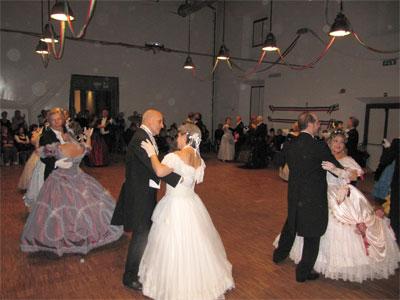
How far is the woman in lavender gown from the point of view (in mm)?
3471

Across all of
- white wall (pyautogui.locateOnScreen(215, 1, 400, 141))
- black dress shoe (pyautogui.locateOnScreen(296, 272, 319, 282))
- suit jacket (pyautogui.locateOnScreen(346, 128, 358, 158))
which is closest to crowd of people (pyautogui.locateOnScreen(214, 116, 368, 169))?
suit jacket (pyautogui.locateOnScreen(346, 128, 358, 158))

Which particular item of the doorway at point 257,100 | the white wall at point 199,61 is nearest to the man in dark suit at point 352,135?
the white wall at point 199,61

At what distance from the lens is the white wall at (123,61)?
36.7ft

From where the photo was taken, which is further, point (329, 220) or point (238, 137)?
point (238, 137)

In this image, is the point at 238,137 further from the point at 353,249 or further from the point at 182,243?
the point at 182,243

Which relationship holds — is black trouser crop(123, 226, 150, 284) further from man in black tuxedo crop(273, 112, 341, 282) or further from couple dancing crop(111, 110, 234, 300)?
man in black tuxedo crop(273, 112, 341, 282)

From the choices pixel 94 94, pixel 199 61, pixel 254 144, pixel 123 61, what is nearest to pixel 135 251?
pixel 254 144

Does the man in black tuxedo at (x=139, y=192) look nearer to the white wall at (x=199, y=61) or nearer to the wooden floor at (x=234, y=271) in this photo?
the wooden floor at (x=234, y=271)

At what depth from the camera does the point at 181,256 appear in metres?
2.55

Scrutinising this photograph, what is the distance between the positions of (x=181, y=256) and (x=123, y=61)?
11.8 meters

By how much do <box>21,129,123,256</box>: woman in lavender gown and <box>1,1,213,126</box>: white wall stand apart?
29.3 feet

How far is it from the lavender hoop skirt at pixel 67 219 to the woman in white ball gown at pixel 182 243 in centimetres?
112

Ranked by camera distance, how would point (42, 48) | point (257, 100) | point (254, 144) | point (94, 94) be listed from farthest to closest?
point (257, 100)
point (94, 94)
point (254, 144)
point (42, 48)

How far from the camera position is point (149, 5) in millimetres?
13562
